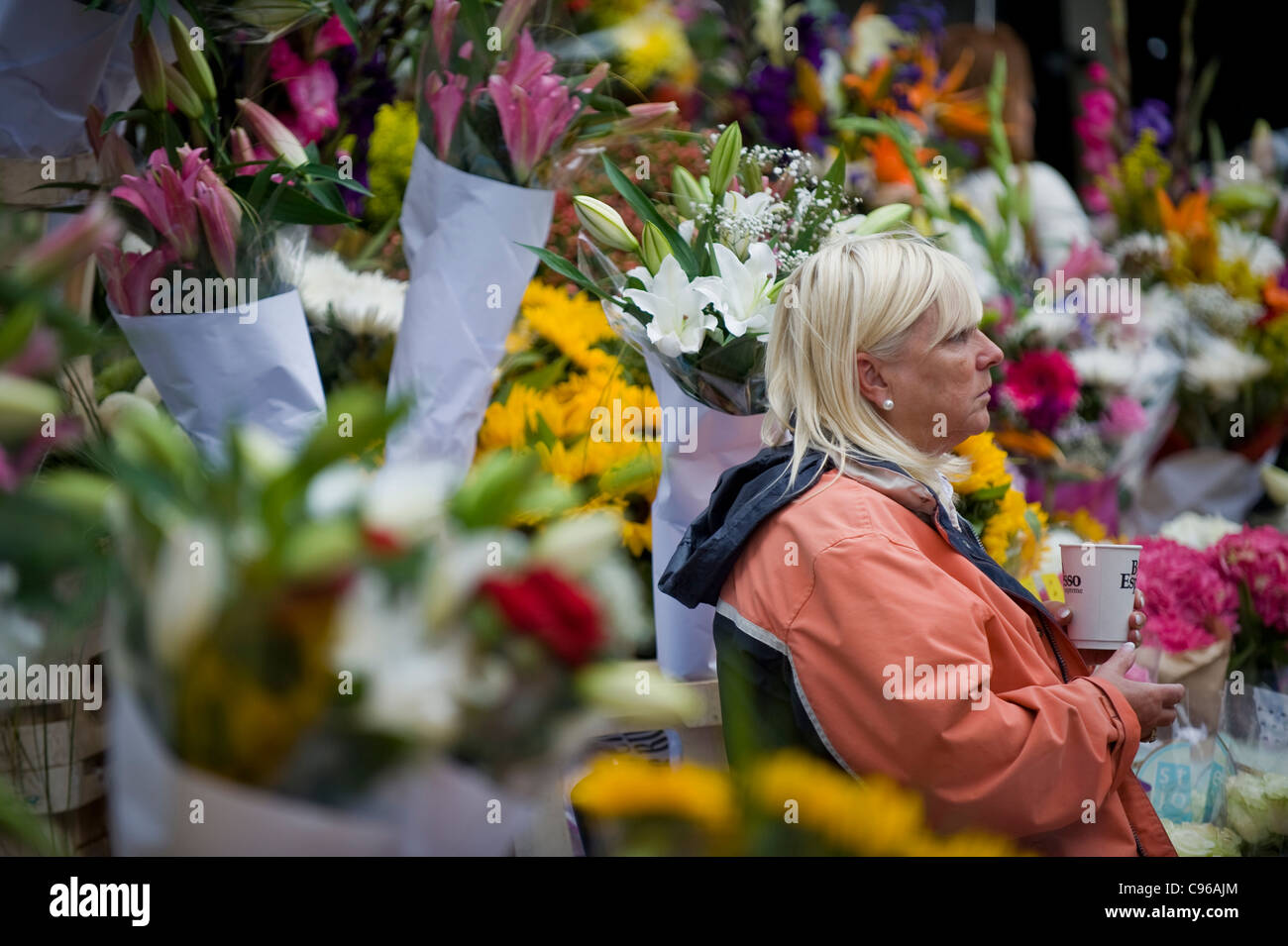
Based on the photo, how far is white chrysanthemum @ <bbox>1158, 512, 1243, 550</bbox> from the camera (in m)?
2.21

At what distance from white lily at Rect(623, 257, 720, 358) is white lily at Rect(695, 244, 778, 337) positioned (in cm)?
2

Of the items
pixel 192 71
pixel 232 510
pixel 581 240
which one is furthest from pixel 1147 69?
pixel 232 510

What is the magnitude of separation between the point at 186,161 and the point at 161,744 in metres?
1.02

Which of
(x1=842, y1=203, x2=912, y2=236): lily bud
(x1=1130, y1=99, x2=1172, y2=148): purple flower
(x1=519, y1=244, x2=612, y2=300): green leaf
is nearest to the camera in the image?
(x1=519, y1=244, x2=612, y2=300): green leaf

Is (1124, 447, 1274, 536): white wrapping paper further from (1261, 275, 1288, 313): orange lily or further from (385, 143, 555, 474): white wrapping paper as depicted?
(385, 143, 555, 474): white wrapping paper

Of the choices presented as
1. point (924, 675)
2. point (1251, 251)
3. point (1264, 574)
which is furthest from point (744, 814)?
point (1251, 251)

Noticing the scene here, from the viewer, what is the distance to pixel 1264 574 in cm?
197

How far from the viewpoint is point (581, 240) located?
161 cm

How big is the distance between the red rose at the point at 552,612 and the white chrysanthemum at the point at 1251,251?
2729mm

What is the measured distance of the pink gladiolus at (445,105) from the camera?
1.57 metres

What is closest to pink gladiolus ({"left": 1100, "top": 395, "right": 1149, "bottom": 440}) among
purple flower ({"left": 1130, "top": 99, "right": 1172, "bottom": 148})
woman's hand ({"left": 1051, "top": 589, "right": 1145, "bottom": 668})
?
woman's hand ({"left": 1051, "top": 589, "right": 1145, "bottom": 668})

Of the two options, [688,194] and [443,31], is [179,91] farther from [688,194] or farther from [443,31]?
[688,194]

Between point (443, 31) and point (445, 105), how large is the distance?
121mm
